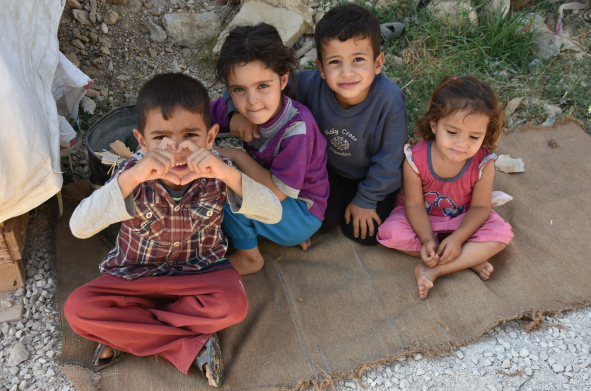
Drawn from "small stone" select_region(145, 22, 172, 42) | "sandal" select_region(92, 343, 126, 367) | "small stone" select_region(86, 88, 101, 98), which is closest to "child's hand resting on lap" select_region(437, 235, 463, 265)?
"sandal" select_region(92, 343, 126, 367)

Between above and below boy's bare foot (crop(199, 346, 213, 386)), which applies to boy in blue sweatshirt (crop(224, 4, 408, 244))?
above

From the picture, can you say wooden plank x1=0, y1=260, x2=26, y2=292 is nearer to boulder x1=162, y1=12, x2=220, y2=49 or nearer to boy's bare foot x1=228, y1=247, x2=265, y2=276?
boy's bare foot x1=228, y1=247, x2=265, y2=276

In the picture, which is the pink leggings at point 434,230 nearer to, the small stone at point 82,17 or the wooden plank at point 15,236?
the wooden plank at point 15,236

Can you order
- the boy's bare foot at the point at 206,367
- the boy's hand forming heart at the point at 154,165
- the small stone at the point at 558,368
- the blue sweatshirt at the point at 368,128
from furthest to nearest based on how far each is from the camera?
the blue sweatshirt at the point at 368,128 → the small stone at the point at 558,368 → the boy's bare foot at the point at 206,367 → the boy's hand forming heart at the point at 154,165

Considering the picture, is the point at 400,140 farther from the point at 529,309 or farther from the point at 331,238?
the point at 529,309

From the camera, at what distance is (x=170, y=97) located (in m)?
1.94

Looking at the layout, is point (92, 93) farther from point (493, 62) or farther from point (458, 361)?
point (493, 62)

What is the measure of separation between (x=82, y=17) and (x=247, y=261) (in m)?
2.17

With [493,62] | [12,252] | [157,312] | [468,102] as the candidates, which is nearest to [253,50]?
[468,102]

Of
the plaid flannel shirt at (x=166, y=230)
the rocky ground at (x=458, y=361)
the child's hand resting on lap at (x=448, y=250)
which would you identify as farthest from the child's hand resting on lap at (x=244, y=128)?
the rocky ground at (x=458, y=361)

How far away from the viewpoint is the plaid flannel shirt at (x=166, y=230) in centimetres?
205

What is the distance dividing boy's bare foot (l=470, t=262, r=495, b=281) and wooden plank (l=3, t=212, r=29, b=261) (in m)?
2.19

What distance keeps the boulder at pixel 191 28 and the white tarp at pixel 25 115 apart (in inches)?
58.1

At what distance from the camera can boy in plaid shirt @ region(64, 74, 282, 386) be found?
6.16ft
